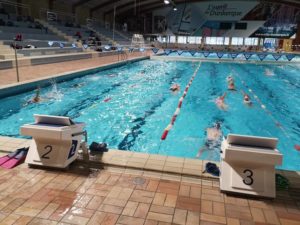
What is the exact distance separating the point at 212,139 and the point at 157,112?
6.28 ft

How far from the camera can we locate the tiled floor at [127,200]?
2.10 m

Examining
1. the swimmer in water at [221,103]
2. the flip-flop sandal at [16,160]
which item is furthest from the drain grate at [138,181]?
the swimmer in water at [221,103]

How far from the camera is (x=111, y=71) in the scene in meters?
12.1

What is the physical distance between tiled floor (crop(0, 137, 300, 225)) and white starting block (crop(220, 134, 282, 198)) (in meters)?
0.10

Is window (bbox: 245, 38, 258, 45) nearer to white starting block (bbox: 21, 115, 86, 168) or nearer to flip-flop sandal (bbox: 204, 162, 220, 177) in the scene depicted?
flip-flop sandal (bbox: 204, 162, 220, 177)

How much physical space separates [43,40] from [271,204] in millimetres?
15347

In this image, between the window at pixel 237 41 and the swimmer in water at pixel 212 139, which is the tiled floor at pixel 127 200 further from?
the window at pixel 237 41

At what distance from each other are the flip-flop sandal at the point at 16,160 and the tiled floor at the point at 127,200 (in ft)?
0.24

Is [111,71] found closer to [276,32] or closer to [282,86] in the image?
[282,86]

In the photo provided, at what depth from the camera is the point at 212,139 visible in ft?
16.3

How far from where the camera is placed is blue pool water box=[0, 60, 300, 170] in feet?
16.0

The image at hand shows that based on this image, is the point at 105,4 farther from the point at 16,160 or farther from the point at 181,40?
the point at 16,160

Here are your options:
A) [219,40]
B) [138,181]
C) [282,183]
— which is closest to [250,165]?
[282,183]

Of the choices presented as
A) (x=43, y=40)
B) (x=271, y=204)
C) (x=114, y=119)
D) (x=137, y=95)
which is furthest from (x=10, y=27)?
(x=271, y=204)
